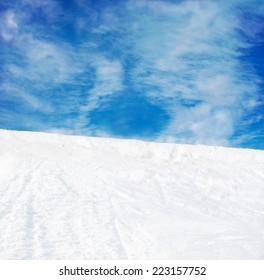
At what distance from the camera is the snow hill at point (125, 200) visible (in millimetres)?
5977

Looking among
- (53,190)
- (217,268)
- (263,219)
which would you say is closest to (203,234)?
(217,268)

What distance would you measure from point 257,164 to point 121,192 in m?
6.06

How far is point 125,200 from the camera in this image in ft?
28.2

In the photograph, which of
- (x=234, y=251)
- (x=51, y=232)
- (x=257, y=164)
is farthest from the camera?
(x=257, y=164)

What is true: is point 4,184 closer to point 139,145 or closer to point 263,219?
point 263,219

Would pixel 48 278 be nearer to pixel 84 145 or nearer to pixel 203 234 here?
pixel 203 234

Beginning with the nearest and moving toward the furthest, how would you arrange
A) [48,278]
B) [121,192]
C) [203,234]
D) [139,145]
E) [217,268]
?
[48,278]
[217,268]
[203,234]
[121,192]
[139,145]

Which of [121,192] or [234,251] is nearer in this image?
[234,251]

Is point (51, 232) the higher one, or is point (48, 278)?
point (51, 232)

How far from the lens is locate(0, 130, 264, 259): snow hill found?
19.6ft

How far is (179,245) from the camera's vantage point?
6195 millimetres

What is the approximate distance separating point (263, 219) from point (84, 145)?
7.39m

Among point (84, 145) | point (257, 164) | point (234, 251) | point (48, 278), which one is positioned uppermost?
point (84, 145)

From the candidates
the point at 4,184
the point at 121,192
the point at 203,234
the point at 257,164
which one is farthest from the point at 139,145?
the point at 203,234
